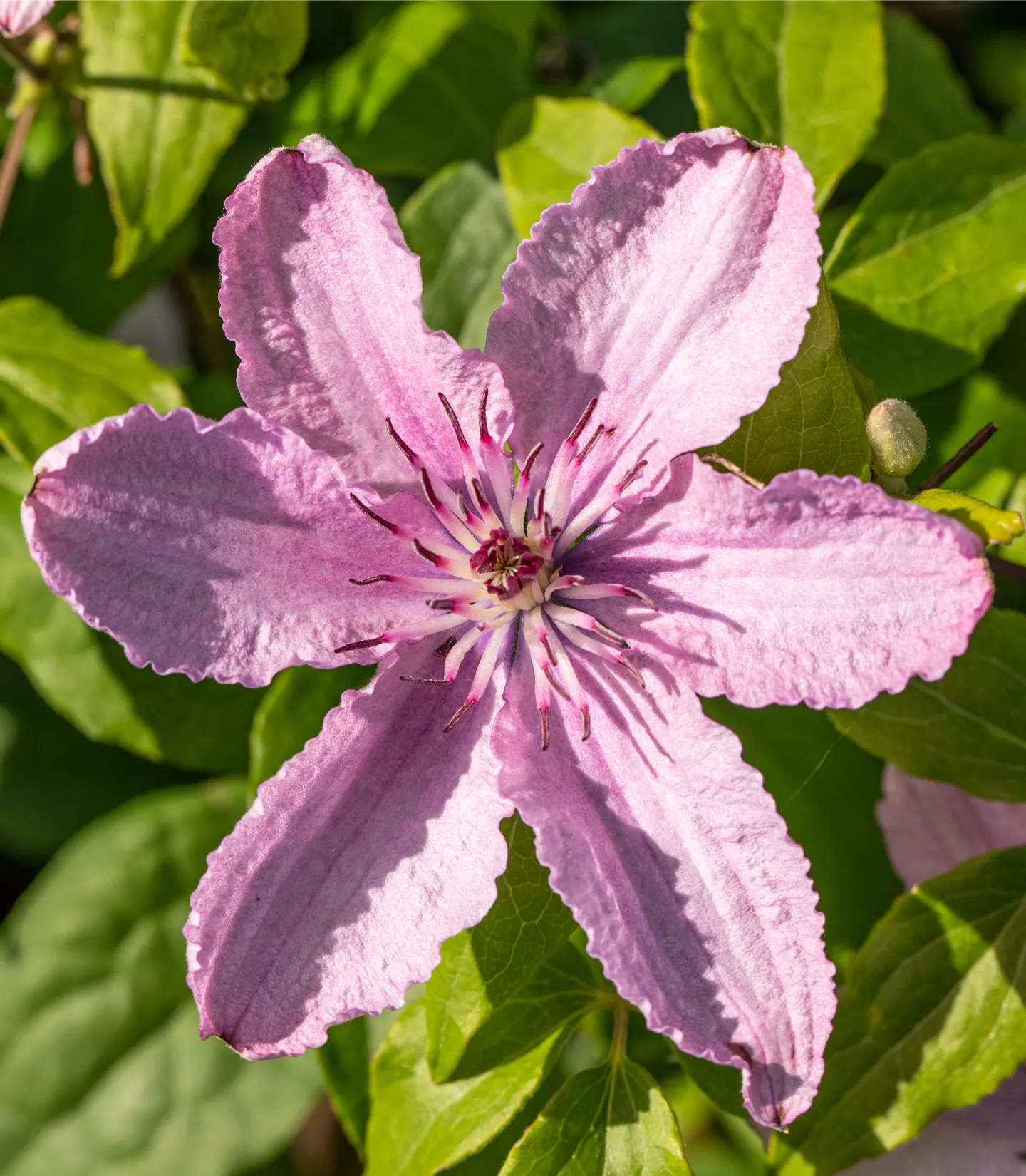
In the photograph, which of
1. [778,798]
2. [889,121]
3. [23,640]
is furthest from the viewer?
[889,121]

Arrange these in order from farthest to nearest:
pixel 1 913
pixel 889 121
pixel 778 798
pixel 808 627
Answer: pixel 1 913 < pixel 889 121 < pixel 778 798 < pixel 808 627

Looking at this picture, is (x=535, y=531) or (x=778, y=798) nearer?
(x=535, y=531)

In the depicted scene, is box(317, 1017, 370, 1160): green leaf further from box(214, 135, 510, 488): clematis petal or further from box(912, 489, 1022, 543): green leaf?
box(912, 489, 1022, 543): green leaf

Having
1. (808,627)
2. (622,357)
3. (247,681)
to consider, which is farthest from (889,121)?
(247,681)

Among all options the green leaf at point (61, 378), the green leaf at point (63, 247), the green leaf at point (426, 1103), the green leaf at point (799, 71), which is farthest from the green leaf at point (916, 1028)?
the green leaf at point (63, 247)

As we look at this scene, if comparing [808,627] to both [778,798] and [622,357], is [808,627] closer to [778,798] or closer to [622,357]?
[622,357]

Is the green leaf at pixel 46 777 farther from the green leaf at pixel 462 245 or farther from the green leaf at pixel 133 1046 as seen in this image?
the green leaf at pixel 462 245
